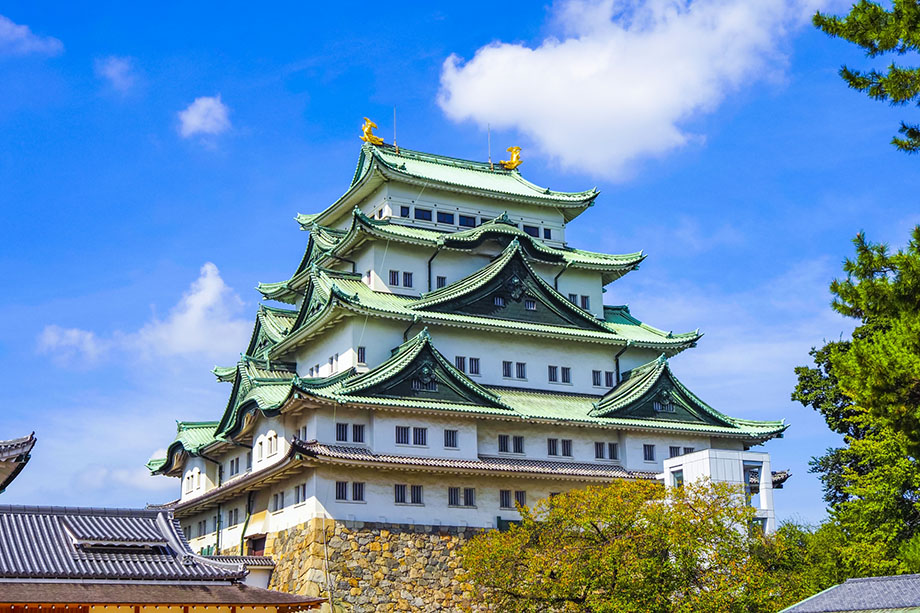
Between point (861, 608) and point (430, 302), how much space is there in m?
23.3

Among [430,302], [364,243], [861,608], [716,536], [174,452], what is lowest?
[861,608]

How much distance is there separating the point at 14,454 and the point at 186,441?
26955 millimetres

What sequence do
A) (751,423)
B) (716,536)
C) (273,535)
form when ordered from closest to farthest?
(716,536) < (273,535) < (751,423)

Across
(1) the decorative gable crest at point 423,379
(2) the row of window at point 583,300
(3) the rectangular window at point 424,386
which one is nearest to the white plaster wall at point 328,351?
(1) the decorative gable crest at point 423,379

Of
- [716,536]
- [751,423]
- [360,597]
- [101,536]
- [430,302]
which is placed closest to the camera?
[101,536]

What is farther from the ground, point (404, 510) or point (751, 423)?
point (751, 423)

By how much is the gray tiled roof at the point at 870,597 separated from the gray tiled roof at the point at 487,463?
14.0m

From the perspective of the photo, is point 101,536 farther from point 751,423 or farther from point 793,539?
point 751,423

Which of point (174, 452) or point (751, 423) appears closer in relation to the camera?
point (751, 423)

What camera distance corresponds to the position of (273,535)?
141ft

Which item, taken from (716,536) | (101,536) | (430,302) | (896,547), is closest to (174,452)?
(430,302)

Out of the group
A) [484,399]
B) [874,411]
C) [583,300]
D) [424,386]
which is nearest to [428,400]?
[424,386]

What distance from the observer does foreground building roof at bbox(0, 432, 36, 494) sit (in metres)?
27.2

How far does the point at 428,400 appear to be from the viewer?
42781 mm
